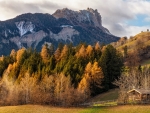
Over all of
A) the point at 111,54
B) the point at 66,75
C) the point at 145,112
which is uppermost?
the point at 111,54

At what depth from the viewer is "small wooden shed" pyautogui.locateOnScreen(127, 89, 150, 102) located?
8925 cm

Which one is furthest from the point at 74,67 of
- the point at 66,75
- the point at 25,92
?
the point at 25,92

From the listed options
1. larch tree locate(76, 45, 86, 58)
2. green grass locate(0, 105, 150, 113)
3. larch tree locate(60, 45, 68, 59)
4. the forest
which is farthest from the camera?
larch tree locate(60, 45, 68, 59)

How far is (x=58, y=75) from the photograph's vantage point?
11156cm

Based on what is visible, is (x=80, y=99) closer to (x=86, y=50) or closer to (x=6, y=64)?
(x=86, y=50)

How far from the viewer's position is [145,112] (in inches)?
2867

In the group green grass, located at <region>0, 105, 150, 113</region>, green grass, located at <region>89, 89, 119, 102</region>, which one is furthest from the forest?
green grass, located at <region>0, 105, 150, 113</region>

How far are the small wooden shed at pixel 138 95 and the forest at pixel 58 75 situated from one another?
17.9 metres

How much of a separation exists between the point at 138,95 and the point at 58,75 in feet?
109

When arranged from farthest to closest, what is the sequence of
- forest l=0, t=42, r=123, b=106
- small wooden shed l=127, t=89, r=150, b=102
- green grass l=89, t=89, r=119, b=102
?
green grass l=89, t=89, r=119, b=102 < forest l=0, t=42, r=123, b=106 < small wooden shed l=127, t=89, r=150, b=102

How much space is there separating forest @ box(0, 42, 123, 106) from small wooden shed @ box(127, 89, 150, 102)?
17.9 m

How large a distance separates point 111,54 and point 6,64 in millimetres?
51150

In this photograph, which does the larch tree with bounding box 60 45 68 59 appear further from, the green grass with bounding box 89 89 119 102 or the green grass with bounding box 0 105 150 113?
the green grass with bounding box 0 105 150 113

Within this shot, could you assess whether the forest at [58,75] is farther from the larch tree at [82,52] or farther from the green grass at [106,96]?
the green grass at [106,96]
